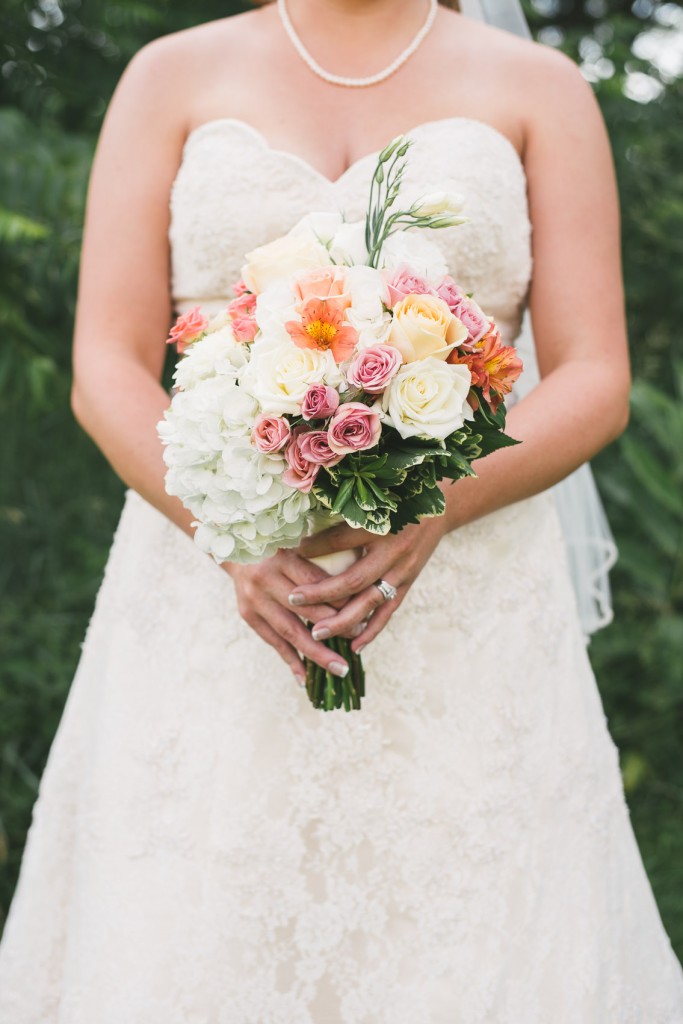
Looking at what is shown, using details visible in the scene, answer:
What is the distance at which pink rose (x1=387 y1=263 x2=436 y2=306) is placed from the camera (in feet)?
5.24

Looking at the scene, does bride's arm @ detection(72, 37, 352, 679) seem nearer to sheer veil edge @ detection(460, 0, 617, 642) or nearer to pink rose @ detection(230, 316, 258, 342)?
pink rose @ detection(230, 316, 258, 342)

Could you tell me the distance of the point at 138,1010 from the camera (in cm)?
197

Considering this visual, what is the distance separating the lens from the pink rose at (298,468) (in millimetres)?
1553

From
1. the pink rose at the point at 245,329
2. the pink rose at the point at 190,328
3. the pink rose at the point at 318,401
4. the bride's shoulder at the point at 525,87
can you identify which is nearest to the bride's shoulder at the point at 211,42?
the bride's shoulder at the point at 525,87

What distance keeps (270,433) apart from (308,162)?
0.88 meters

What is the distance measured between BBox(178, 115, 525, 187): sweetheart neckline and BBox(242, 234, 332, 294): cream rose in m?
0.48

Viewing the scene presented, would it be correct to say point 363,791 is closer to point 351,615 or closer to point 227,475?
point 351,615

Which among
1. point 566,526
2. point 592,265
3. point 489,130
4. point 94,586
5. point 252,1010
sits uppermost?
point 489,130

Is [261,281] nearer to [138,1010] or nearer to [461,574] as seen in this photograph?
[461,574]

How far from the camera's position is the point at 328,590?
1793 mm

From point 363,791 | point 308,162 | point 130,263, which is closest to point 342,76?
point 308,162

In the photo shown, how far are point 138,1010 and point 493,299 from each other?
1.57m

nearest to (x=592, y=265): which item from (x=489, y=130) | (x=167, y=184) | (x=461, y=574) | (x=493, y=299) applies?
(x=493, y=299)

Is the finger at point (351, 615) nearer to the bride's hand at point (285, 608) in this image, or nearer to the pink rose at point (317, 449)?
the bride's hand at point (285, 608)
